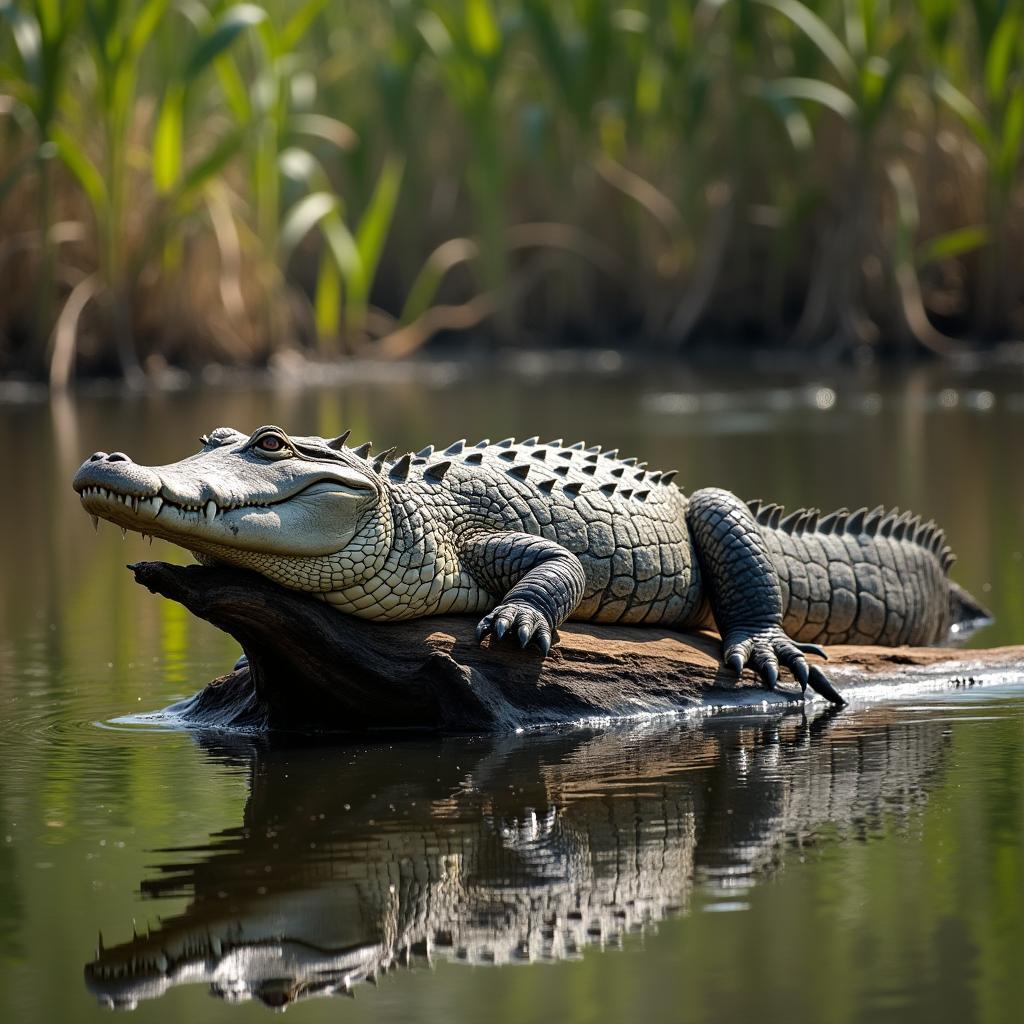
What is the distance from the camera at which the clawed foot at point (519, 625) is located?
20.3 ft

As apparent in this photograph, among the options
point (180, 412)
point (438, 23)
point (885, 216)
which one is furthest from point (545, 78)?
point (180, 412)

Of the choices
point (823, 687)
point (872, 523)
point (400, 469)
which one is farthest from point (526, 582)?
point (872, 523)

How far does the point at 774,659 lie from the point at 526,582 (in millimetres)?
966

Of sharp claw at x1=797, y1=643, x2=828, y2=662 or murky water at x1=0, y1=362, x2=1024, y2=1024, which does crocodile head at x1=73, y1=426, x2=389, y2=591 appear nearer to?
murky water at x1=0, y1=362, x2=1024, y2=1024

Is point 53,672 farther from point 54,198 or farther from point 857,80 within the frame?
point 857,80

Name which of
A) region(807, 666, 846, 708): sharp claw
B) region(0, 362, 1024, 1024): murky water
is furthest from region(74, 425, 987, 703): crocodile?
region(0, 362, 1024, 1024): murky water

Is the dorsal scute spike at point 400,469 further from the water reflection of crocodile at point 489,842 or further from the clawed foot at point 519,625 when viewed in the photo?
the water reflection of crocodile at point 489,842

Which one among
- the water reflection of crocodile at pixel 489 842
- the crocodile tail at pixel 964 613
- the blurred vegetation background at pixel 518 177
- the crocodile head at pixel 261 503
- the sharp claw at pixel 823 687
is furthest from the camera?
the blurred vegetation background at pixel 518 177

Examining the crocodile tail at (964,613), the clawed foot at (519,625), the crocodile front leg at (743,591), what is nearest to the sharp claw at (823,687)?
the crocodile front leg at (743,591)

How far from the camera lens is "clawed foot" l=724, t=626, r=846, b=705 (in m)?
6.65

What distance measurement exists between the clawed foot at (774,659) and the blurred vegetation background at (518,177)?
44.6 ft

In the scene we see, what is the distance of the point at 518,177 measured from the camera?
27.7 meters

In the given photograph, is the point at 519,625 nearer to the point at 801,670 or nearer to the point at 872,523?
the point at 801,670

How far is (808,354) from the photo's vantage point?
2397cm
